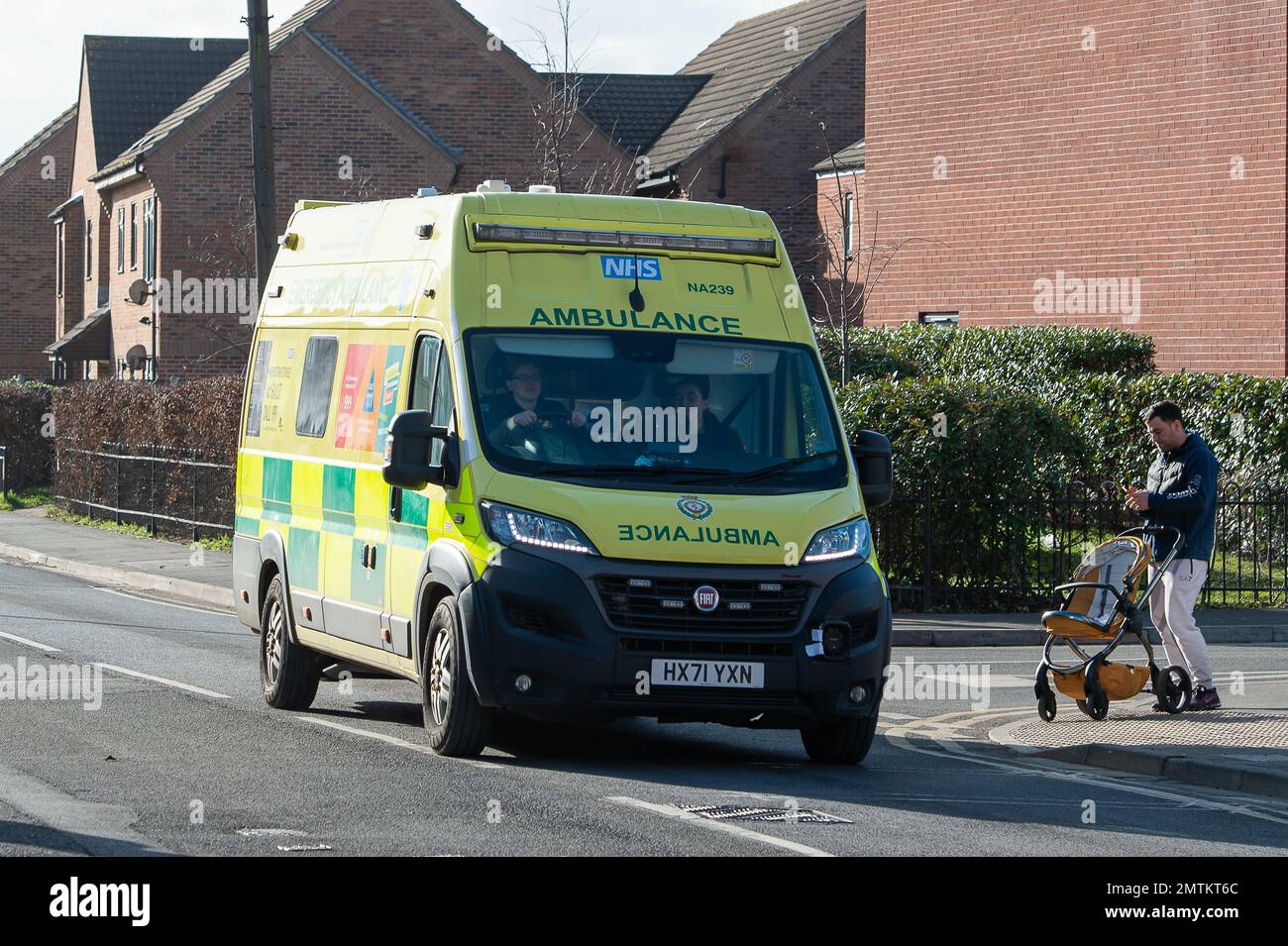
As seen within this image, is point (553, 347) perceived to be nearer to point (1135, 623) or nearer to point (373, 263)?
point (373, 263)

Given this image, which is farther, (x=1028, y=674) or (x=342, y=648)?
(x=1028, y=674)

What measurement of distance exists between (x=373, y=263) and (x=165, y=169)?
109 ft

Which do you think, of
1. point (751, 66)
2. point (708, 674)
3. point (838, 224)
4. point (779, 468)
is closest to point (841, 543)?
point (779, 468)

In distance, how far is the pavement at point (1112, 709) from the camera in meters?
10.8

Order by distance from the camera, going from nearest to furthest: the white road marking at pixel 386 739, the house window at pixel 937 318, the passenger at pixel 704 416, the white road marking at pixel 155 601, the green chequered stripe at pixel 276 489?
the white road marking at pixel 386 739 → the passenger at pixel 704 416 → the green chequered stripe at pixel 276 489 → the white road marking at pixel 155 601 → the house window at pixel 937 318

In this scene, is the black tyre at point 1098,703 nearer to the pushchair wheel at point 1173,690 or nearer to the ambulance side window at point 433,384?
the pushchair wheel at point 1173,690

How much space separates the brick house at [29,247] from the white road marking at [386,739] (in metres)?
54.1

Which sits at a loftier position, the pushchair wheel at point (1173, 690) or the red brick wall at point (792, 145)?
the red brick wall at point (792, 145)

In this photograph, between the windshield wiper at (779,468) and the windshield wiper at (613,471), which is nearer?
the windshield wiper at (613,471)

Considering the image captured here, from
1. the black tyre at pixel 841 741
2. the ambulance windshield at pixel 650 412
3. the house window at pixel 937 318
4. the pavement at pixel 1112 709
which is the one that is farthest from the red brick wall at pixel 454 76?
the black tyre at pixel 841 741

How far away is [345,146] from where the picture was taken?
44.2 m

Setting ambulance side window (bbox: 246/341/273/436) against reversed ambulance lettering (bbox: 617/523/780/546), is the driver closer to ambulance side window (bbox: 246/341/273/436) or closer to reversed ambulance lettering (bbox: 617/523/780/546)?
reversed ambulance lettering (bbox: 617/523/780/546)

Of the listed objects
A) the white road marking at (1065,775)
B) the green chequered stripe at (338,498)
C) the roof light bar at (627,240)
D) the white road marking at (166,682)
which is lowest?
the white road marking at (1065,775)
